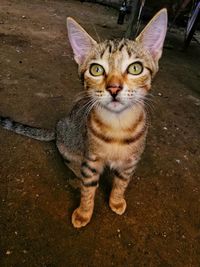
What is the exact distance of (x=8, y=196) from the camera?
206 cm

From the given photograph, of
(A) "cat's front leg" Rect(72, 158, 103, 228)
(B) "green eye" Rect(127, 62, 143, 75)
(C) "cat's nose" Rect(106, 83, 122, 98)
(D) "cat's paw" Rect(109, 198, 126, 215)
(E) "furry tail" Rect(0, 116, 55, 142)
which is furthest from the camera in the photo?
(E) "furry tail" Rect(0, 116, 55, 142)

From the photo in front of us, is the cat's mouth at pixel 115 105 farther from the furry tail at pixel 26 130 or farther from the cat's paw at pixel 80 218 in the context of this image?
the furry tail at pixel 26 130

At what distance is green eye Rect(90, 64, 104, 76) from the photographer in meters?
1.69

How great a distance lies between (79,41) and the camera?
1822mm

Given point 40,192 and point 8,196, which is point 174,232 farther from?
point 8,196

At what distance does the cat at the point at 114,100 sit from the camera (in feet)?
5.40

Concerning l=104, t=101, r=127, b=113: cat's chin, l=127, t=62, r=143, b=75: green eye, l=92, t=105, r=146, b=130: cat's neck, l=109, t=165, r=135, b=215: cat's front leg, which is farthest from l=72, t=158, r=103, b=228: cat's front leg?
l=127, t=62, r=143, b=75: green eye

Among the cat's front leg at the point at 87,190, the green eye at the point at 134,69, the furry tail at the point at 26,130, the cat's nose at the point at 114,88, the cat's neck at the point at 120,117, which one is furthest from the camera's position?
the furry tail at the point at 26,130

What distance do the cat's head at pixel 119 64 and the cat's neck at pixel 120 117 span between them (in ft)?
0.25

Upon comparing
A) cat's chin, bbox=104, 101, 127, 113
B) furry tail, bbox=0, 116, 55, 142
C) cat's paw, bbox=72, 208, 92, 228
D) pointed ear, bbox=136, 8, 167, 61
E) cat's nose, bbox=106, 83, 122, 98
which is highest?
pointed ear, bbox=136, 8, 167, 61

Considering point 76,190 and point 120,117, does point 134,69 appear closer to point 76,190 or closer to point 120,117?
point 120,117

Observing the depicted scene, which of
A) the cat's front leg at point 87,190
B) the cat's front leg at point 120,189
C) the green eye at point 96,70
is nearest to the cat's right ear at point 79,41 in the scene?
the green eye at point 96,70

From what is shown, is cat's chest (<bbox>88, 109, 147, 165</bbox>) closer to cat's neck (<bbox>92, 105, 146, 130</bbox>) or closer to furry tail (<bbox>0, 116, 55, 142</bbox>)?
cat's neck (<bbox>92, 105, 146, 130</bbox>)

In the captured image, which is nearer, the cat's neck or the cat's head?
the cat's head
